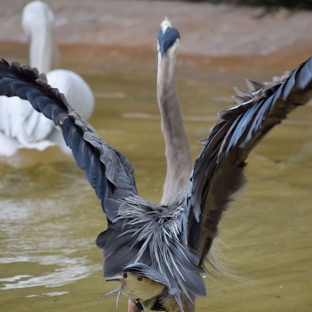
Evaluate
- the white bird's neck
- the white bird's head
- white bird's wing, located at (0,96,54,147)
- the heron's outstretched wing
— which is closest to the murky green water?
the heron's outstretched wing

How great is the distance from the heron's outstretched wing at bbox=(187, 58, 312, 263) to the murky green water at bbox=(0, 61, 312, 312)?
0.45ft

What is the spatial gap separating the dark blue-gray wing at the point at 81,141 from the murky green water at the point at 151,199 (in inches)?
18.8

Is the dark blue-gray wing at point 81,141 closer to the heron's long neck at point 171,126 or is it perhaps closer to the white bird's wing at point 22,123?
the heron's long neck at point 171,126

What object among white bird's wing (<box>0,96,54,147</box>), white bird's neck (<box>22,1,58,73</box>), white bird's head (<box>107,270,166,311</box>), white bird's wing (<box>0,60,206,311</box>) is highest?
white bird's neck (<box>22,1,58,73</box>)

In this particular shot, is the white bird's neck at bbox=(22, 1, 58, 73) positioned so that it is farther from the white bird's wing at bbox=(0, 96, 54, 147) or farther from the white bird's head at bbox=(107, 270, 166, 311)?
the white bird's head at bbox=(107, 270, 166, 311)

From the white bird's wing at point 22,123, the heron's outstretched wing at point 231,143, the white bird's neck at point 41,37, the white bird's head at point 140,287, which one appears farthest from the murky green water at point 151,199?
the white bird's neck at point 41,37

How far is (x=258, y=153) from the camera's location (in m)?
5.14

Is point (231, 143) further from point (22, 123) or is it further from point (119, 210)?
point (22, 123)

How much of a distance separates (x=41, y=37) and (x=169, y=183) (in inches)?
142

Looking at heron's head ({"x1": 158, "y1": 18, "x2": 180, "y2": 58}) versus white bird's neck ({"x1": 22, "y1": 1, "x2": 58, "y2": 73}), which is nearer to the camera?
heron's head ({"x1": 158, "y1": 18, "x2": 180, "y2": 58})

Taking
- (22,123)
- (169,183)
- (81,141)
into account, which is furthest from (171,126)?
(22,123)

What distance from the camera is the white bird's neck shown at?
613 centimetres

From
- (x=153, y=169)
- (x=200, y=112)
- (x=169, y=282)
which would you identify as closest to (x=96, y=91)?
(x=200, y=112)

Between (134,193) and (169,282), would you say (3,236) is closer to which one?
(134,193)
